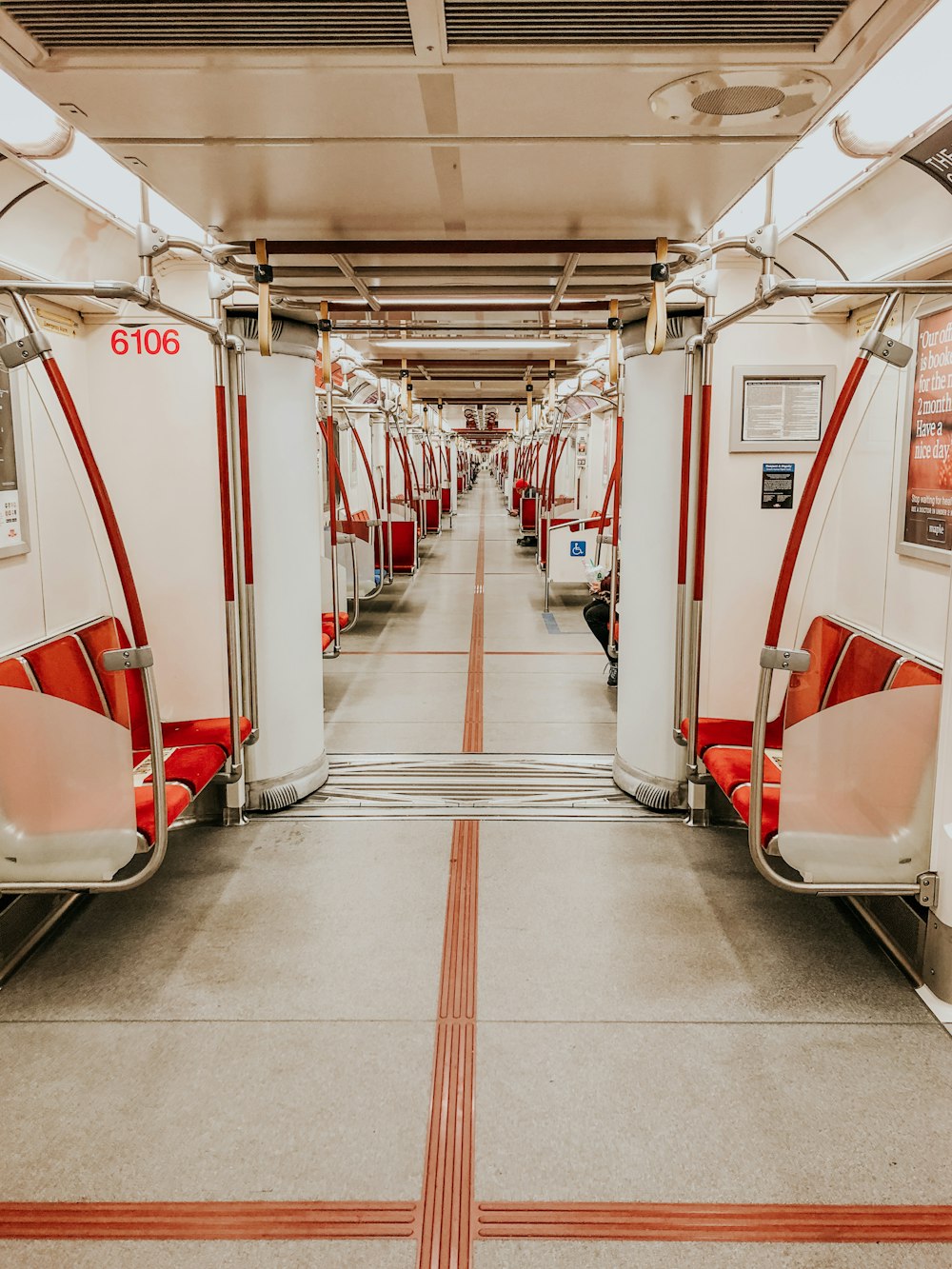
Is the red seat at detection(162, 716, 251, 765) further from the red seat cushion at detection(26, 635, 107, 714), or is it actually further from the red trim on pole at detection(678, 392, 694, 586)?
the red trim on pole at detection(678, 392, 694, 586)

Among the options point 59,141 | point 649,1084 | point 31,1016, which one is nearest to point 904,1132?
point 649,1084

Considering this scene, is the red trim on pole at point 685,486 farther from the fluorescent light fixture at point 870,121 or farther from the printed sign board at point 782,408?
the fluorescent light fixture at point 870,121

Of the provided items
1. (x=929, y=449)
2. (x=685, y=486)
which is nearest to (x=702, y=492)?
(x=685, y=486)

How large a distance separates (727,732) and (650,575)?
84 cm

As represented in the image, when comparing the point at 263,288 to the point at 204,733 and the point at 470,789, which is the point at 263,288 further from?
the point at 470,789

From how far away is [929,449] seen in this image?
141 inches

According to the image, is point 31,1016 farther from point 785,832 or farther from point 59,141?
point 59,141

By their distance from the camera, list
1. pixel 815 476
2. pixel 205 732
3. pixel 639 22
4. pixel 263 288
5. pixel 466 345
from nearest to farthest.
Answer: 1. pixel 639 22
2. pixel 815 476
3. pixel 263 288
4. pixel 205 732
5. pixel 466 345

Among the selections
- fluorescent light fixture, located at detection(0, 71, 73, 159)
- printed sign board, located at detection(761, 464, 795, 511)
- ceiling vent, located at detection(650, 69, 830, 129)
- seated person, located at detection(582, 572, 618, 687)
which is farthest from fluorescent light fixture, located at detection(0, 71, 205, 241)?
seated person, located at detection(582, 572, 618, 687)

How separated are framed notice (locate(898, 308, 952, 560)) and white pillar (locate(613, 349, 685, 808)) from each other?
1.00 m

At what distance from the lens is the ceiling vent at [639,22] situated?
5.69 feet

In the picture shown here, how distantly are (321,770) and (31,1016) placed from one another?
2.14 metres

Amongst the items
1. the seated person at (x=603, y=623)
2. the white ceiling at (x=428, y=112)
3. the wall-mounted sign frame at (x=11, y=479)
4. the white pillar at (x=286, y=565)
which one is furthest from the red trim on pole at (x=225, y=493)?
the seated person at (x=603, y=623)

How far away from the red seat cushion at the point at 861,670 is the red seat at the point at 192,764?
8.31 ft
